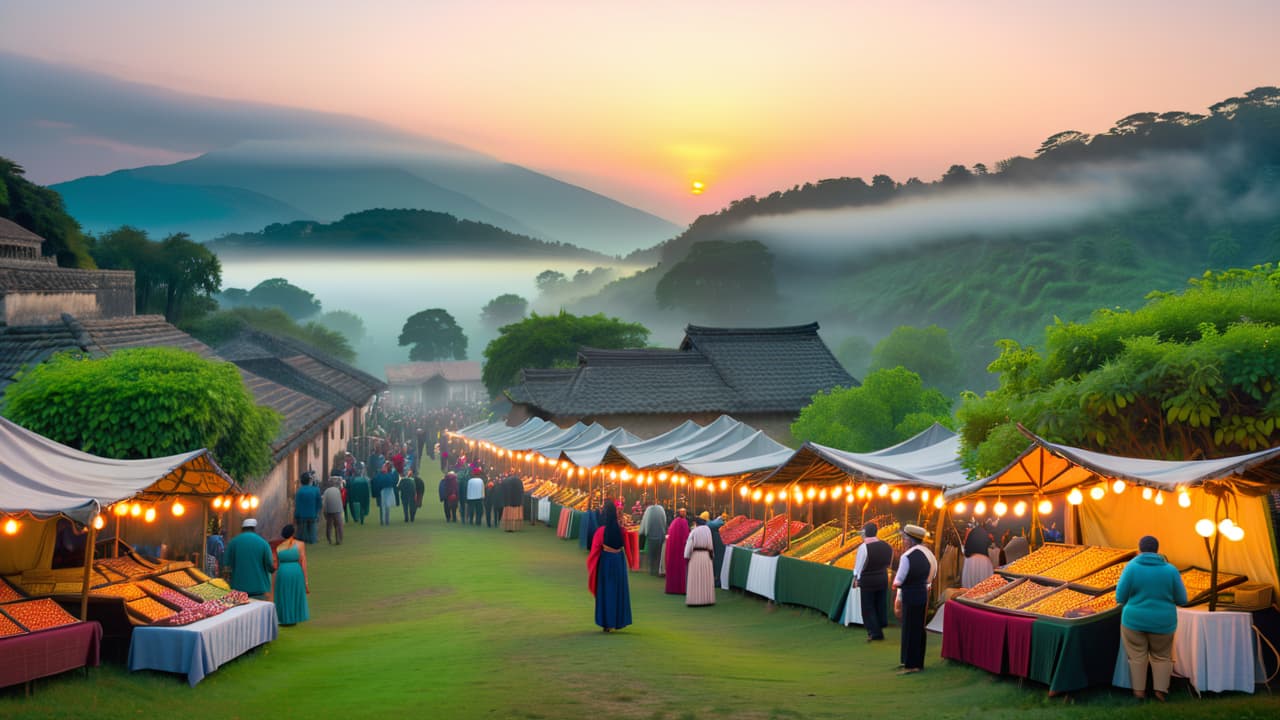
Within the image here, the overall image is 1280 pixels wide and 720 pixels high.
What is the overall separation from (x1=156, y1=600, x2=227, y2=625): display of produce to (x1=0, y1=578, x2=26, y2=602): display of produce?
1.40 m

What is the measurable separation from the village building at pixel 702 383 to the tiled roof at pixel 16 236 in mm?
27846

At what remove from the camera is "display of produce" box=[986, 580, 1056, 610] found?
461 inches

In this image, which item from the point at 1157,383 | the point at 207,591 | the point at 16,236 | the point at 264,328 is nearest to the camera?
the point at 207,591

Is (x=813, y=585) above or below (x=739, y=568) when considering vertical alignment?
above

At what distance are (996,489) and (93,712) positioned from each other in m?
10.2

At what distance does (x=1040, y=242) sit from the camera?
15900 centimetres

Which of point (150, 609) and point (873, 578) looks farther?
point (873, 578)

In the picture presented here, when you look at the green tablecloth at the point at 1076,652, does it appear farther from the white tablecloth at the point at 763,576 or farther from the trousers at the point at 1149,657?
the white tablecloth at the point at 763,576

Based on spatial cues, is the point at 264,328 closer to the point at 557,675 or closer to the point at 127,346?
the point at 127,346

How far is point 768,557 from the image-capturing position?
18516 millimetres

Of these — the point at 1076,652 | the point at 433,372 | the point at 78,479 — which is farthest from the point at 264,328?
the point at 1076,652

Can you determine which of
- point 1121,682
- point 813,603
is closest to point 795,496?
point 813,603

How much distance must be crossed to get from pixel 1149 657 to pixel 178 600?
10.2 m

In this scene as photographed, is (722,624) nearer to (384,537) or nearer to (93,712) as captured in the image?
(93,712)
